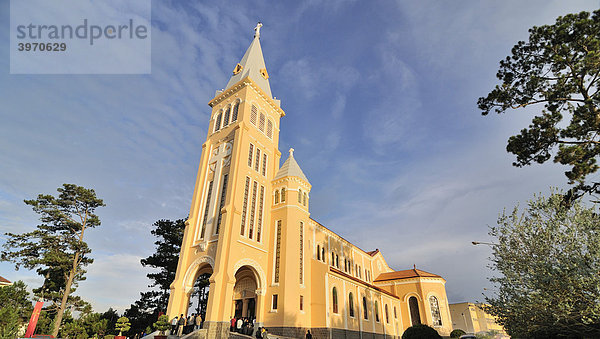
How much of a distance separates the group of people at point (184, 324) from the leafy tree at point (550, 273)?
1752 centimetres

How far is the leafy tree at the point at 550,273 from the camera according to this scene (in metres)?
8.55

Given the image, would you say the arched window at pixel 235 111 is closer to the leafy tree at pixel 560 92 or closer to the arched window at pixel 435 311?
the leafy tree at pixel 560 92

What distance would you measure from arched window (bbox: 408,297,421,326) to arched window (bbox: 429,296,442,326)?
5.23ft

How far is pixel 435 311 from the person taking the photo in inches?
1404

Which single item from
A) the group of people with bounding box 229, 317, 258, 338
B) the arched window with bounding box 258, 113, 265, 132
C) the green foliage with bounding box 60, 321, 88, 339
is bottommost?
the green foliage with bounding box 60, 321, 88, 339

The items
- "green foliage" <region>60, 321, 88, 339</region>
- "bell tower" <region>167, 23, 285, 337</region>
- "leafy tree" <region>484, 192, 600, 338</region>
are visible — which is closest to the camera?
"leafy tree" <region>484, 192, 600, 338</region>

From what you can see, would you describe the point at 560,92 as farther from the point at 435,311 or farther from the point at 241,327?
the point at 435,311

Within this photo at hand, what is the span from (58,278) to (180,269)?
13247 mm

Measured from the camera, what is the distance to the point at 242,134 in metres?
25.8

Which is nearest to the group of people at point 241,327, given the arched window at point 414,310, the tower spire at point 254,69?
the tower spire at point 254,69

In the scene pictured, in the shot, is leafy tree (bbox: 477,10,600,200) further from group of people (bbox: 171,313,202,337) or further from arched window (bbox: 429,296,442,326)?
arched window (bbox: 429,296,442,326)

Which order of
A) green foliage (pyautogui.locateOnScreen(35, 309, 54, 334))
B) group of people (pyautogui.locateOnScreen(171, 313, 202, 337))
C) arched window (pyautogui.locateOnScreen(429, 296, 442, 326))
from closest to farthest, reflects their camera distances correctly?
group of people (pyautogui.locateOnScreen(171, 313, 202, 337))
green foliage (pyautogui.locateOnScreen(35, 309, 54, 334))
arched window (pyautogui.locateOnScreen(429, 296, 442, 326))

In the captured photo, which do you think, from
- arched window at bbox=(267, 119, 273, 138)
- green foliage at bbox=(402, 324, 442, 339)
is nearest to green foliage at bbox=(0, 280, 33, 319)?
arched window at bbox=(267, 119, 273, 138)

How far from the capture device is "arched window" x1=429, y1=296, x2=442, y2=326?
35.0 meters
